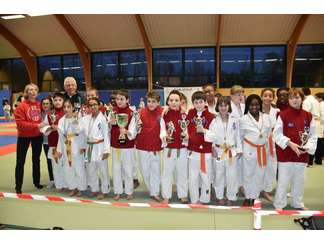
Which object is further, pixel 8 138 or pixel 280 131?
pixel 8 138

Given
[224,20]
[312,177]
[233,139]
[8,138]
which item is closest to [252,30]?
[224,20]

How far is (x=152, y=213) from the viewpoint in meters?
3.79

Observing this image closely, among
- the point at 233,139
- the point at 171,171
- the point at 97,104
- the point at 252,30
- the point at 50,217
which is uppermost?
the point at 252,30

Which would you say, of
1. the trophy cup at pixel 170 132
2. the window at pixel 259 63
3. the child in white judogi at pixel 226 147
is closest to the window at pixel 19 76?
the window at pixel 259 63

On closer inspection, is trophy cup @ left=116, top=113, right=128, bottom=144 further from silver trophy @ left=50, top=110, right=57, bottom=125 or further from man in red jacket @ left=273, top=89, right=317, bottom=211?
man in red jacket @ left=273, top=89, right=317, bottom=211

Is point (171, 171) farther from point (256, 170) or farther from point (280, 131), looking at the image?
point (280, 131)

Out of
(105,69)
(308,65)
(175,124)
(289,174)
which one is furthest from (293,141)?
(105,69)

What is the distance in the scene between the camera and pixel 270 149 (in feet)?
13.9

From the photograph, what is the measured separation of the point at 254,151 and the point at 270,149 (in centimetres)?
39

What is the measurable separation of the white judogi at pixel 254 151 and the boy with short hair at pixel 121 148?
1.53 meters

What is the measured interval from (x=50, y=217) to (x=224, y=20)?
35.0 feet

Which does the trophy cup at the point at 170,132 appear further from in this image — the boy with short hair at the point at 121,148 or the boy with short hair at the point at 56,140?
the boy with short hair at the point at 56,140
